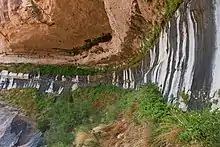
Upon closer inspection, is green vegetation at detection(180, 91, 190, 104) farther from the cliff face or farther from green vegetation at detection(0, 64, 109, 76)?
green vegetation at detection(0, 64, 109, 76)

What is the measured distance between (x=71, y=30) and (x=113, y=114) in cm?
501

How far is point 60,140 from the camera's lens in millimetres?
10438

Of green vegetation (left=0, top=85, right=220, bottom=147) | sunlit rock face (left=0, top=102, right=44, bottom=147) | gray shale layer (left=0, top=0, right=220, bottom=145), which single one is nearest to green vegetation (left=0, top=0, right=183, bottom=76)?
gray shale layer (left=0, top=0, right=220, bottom=145)

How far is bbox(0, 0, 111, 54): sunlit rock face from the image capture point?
13.6 m

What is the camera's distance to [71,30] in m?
14.7

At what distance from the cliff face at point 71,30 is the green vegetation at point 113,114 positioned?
5.10 ft

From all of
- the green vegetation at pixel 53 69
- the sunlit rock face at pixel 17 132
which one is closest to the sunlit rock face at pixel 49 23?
the green vegetation at pixel 53 69

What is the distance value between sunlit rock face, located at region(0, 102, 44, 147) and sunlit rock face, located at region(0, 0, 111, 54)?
3120 mm

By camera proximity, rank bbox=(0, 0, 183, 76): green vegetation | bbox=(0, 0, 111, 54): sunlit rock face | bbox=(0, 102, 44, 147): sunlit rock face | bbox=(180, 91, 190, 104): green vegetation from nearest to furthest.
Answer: bbox=(180, 91, 190, 104): green vegetation → bbox=(0, 102, 44, 147): sunlit rock face → bbox=(0, 0, 183, 76): green vegetation → bbox=(0, 0, 111, 54): sunlit rock face

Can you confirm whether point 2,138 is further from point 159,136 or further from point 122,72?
point 159,136

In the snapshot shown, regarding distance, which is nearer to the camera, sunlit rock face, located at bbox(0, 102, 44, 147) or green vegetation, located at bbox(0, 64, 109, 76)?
sunlit rock face, located at bbox(0, 102, 44, 147)

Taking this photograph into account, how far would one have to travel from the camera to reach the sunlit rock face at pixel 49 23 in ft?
44.6

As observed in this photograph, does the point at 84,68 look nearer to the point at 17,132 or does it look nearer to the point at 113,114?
the point at 17,132

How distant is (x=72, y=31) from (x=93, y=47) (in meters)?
1.04
